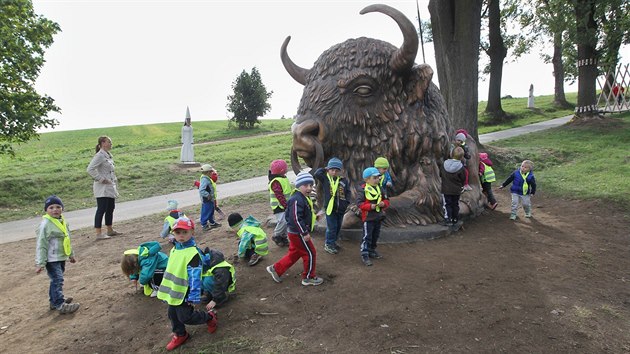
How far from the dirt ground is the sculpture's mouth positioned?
4.03 feet

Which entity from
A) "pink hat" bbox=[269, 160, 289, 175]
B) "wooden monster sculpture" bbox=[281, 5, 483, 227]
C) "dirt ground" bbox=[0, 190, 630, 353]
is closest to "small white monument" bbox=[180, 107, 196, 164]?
"dirt ground" bbox=[0, 190, 630, 353]

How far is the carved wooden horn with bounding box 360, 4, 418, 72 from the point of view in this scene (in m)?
5.42

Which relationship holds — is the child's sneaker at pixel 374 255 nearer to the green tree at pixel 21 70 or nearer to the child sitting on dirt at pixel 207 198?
the child sitting on dirt at pixel 207 198

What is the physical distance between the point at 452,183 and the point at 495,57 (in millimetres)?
17826

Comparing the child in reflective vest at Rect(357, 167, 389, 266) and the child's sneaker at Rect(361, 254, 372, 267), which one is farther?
the child in reflective vest at Rect(357, 167, 389, 266)

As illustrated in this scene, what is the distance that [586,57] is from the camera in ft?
57.4

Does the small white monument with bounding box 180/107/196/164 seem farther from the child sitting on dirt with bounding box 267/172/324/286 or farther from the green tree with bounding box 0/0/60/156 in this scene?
the child sitting on dirt with bounding box 267/172/324/286

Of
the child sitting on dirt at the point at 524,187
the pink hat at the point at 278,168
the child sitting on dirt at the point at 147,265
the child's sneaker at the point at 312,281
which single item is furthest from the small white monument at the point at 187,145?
the child's sneaker at the point at 312,281

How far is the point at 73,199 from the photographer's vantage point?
43.7ft

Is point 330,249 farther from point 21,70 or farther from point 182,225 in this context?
point 21,70

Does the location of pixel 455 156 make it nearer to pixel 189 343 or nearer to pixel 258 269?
pixel 258 269

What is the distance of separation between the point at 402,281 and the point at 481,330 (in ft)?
3.60

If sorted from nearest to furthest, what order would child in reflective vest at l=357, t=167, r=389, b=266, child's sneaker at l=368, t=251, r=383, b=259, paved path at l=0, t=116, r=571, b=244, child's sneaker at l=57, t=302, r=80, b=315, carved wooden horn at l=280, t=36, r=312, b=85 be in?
child's sneaker at l=57, t=302, r=80, b=315, child in reflective vest at l=357, t=167, r=389, b=266, child's sneaker at l=368, t=251, r=383, b=259, carved wooden horn at l=280, t=36, r=312, b=85, paved path at l=0, t=116, r=571, b=244

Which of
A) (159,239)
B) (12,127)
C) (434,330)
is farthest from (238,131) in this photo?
(434,330)
